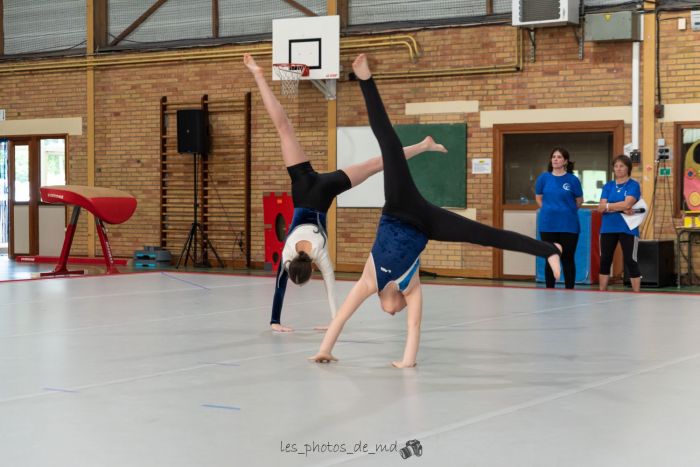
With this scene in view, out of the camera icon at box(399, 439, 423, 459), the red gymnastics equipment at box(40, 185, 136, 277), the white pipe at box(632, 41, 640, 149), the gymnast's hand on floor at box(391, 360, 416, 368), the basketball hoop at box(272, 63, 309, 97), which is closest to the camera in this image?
the camera icon at box(399, 439, 423, 459)

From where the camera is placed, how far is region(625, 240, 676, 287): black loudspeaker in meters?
11.0

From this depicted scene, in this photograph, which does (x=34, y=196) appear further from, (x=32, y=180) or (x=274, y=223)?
(x=274, y=223)

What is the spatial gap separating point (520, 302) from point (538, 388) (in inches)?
162

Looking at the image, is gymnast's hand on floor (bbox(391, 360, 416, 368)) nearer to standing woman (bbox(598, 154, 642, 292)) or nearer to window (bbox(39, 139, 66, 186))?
standing woman (bbox(598, 154, 642, 292))

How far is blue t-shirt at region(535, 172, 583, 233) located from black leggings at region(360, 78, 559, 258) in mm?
4633

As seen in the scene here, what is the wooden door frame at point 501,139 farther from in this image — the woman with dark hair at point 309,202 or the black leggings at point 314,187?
the black leggings at point 314,187

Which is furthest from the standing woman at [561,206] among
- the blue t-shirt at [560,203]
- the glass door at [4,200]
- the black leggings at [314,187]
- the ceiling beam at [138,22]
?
the glass door at [4,200]

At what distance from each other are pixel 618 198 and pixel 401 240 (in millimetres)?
5261

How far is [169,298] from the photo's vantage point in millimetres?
9242

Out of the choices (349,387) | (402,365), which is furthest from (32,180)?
(349,387)

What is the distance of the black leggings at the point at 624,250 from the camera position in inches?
391

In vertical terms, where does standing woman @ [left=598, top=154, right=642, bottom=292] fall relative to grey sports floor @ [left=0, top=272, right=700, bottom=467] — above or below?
above

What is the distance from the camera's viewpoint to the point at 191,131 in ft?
46.8

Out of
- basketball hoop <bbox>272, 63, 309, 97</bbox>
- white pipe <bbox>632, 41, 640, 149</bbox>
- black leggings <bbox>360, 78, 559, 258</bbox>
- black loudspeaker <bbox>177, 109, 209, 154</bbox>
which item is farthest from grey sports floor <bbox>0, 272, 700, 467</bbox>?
black loudspeaker <bbox>177, 109, 209, 154</bbox>
